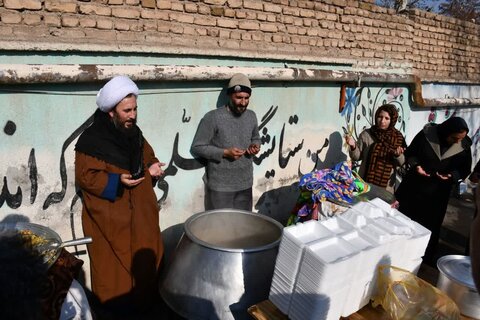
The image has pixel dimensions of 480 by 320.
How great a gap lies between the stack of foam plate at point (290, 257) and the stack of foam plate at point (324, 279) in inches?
1.4

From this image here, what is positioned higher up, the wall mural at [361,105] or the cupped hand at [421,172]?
the wall mural at [361,105]

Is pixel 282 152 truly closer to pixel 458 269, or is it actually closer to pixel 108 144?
pixel 108 144

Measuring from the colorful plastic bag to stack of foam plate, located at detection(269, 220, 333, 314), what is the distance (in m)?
0.35

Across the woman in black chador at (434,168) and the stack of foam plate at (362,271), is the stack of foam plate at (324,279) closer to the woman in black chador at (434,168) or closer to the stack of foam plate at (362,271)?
the stack of foam plate at (362,271)

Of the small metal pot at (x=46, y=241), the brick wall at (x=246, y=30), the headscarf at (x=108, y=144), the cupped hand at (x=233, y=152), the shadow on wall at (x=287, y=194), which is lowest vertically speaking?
the shadow on wall at (x=287, y=194)

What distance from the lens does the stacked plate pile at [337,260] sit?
5.04 feet

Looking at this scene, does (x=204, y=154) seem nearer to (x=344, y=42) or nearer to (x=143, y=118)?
(x=143, y=118)

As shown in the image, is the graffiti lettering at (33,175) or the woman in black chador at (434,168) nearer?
the graffiti lettering at (33,175)

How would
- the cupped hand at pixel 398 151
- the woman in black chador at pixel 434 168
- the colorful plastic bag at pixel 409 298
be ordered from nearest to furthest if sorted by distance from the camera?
1. the colorful plastic bag at pixel 409 298
2. the woman in black chador at pixel 434 168
3. the cupped hand at pixel 398 151

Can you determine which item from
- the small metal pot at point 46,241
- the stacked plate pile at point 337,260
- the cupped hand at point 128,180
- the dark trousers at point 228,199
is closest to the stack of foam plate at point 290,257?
the stacked plate pile at point 337,260

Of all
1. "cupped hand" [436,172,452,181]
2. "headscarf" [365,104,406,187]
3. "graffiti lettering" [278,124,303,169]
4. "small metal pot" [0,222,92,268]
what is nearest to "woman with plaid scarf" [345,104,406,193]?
"headscarf" [365,104,406,187]

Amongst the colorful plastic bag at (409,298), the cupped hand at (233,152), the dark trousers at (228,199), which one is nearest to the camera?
the colorful plastic bag at (409,298)

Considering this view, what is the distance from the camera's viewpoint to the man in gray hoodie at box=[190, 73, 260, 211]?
127 inches

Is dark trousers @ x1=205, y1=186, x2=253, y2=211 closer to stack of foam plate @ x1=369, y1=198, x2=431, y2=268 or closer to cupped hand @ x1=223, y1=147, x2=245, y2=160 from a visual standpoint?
cupped hand @ x1=223, y1=147, x2=245, y2=160
